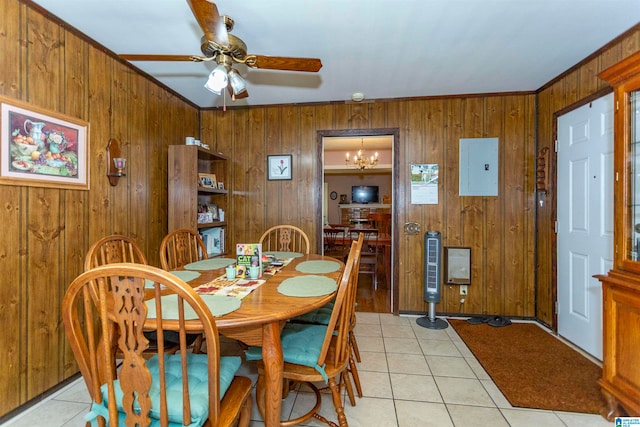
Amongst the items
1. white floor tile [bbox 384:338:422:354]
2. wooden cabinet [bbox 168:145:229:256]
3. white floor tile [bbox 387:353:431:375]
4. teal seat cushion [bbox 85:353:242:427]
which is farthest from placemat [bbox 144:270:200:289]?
white floor tile [bbox 384:338:422:354]

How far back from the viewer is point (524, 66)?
2.50 m

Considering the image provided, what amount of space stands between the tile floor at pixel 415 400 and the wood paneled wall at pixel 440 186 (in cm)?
100

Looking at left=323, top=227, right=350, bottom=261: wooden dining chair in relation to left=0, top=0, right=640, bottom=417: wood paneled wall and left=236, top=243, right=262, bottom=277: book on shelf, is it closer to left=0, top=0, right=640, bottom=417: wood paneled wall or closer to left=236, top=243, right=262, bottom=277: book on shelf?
left=0, top=0, right=640, bottom=417: wood paneled wall

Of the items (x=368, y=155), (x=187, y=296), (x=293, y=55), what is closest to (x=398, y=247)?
(x=293, y=55)

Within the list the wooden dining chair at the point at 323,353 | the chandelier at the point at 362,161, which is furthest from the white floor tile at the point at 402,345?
the chandelier at the point at 362,161

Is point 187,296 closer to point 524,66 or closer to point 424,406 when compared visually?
point 424,406

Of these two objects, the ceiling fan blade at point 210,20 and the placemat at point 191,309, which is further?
the ceiling fan blade at point 210,20

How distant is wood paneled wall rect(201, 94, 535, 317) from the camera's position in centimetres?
308

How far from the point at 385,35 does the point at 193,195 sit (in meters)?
2.21

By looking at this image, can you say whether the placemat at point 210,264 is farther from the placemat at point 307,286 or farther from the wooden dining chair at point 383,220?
the wooden dining chair at point 383,220

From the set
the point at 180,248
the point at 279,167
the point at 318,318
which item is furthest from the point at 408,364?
the point at 279,167

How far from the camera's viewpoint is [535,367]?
2.16 m

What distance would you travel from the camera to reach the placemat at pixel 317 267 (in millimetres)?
1956

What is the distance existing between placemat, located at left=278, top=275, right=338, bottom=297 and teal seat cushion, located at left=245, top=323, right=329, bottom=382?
0.27 metres
